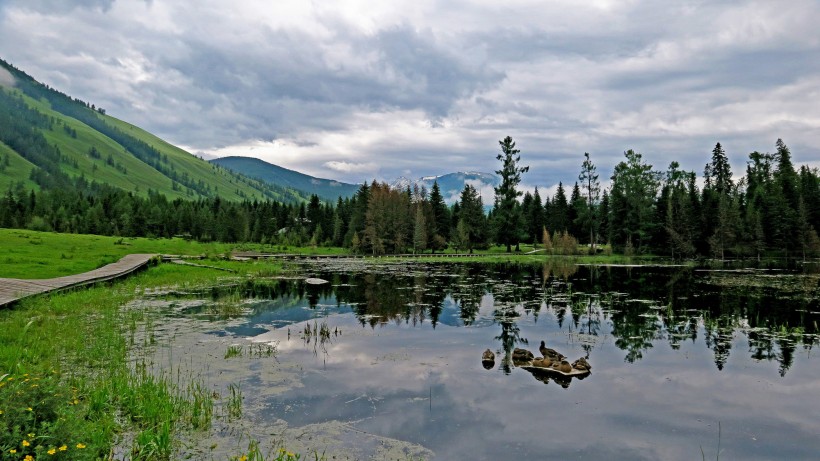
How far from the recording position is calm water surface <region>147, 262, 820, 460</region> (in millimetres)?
10789

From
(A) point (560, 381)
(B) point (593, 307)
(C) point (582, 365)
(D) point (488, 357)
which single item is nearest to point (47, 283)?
(D) point (488, 357)

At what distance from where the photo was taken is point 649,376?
15367 millimetres

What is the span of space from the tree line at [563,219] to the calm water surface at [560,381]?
63.0 metres

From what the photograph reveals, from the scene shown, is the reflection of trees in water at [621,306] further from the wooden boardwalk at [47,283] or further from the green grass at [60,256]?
the green grass at [60,256]

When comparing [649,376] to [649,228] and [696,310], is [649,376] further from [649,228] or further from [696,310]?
[649,228]

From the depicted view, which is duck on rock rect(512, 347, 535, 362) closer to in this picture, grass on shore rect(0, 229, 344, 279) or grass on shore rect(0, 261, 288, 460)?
grass on shore rect(0, 261, 288, 460)

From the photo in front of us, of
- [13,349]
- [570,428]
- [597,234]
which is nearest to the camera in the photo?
[570,428]

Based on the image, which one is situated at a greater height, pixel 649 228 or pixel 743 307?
pixel 649 228

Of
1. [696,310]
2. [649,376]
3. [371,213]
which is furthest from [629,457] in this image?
[371,213]

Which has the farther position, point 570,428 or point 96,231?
point 96,231

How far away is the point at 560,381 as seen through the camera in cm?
1485

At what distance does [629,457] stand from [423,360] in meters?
8.27

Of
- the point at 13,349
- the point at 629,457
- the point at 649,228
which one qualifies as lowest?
the point at 629,457

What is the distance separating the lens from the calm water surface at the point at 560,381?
1079cm
